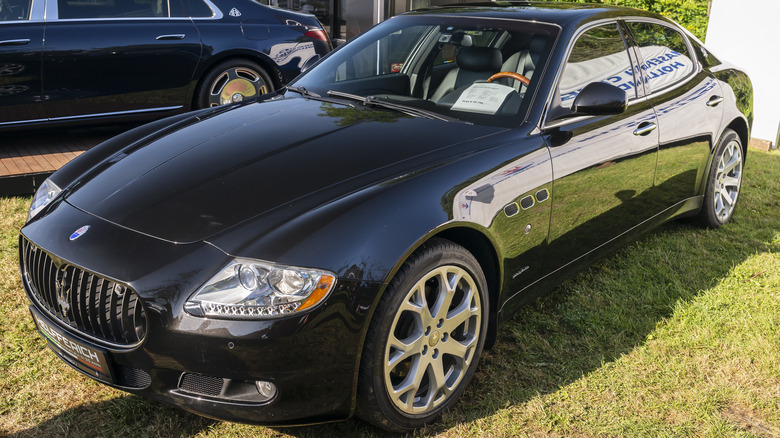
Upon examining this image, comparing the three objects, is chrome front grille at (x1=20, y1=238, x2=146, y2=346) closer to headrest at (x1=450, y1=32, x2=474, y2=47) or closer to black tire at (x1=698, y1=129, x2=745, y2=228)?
headrest at (x1=450, y1=32, x2=474, y2=47)

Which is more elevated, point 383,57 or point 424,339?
point 383,57

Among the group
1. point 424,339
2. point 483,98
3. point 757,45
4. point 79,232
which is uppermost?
point 483,98

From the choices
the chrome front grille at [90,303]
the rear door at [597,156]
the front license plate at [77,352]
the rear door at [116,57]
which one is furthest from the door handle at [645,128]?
the rear door at [116,57]

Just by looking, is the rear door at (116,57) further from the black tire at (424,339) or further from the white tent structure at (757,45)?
the white tent structure at (757,45)

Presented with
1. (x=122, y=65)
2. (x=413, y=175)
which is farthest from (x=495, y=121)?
(x=122, y=65)

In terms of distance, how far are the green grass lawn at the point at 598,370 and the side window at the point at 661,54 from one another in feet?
3.71

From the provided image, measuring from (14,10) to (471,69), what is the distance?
3.96 metres

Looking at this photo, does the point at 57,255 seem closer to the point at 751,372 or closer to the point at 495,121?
the point at 495,121

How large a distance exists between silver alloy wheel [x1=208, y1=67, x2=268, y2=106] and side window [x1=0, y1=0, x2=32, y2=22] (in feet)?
5.18

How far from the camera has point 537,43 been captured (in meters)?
3.62

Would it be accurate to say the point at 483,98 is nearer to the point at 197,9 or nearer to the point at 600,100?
the point at 600,100

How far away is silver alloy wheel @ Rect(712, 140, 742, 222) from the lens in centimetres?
501

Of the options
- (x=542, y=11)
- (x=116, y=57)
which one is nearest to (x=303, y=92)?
(x=542, y=11)

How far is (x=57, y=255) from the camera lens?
8.48 ft
